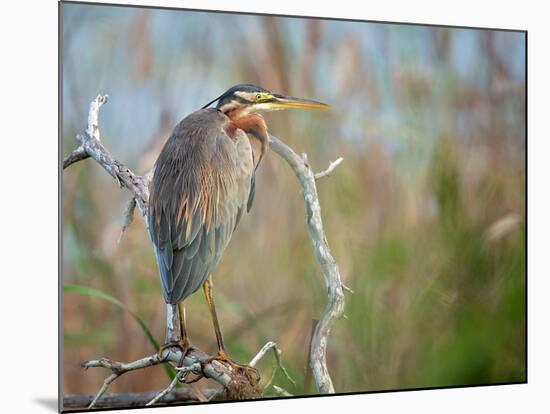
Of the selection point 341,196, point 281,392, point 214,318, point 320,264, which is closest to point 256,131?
point 341,196

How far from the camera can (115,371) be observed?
167 inches

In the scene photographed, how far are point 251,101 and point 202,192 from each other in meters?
0.51

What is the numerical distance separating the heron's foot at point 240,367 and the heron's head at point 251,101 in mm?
1111

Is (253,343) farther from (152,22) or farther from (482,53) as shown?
(482,53)

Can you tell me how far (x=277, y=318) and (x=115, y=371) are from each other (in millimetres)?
792

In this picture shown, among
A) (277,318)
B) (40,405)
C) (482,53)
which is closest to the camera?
(40,405)

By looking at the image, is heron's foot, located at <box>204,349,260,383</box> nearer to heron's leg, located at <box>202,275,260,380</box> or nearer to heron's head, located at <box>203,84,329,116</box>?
heron's leg, located at <box>202,275,260,380</box>

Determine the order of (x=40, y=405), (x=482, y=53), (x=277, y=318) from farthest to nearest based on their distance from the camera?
1. (x=482, y=53)
2. (x=277, y=318)
3. (x=40, y=405)

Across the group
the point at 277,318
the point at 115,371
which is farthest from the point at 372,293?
the point at 115,371

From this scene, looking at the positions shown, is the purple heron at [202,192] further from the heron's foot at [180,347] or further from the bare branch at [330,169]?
the bare branch at [330,169]

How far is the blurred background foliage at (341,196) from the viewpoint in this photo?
4242mm

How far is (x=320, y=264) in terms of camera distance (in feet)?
15.0

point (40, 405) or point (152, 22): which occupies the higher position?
point (152, 22)

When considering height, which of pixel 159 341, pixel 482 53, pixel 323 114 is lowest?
pixel 159 341
